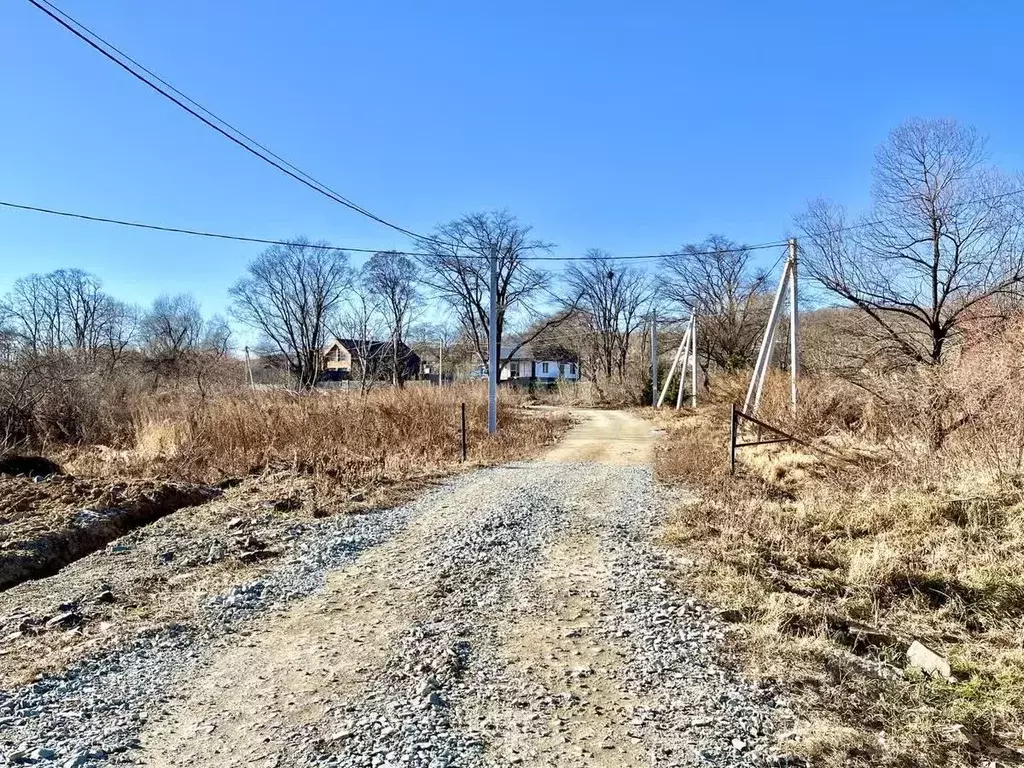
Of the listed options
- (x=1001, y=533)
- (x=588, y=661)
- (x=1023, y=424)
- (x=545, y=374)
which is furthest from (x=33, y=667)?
(x=545, y=374)

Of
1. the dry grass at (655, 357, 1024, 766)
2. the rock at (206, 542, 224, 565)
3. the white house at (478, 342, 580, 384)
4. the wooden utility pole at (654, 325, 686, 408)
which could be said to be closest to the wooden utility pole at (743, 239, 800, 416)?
the dry grass at (655, 357, 1024, 766)

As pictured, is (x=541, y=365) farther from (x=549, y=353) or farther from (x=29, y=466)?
(x=29, y=466)

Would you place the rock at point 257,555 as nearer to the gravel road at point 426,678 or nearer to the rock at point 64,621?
the gravel road at point 426,678

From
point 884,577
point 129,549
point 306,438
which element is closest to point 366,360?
point 306,438

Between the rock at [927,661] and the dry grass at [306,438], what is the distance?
792cm

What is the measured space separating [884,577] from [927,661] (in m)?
1.52

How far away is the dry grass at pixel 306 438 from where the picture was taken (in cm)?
1209

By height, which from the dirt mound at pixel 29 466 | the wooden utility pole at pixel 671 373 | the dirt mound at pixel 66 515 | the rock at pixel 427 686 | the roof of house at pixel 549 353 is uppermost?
the roof of house at pixel 549 353

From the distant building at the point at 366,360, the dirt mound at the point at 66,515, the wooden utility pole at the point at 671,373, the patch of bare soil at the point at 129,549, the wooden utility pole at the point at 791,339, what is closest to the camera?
the patch of bare soil at the point at 129,549

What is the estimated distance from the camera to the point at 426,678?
141 inches

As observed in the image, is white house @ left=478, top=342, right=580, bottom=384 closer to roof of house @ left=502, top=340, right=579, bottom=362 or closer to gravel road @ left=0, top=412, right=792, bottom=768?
roof of house @ left=502, top=340, right=579, bottom=362

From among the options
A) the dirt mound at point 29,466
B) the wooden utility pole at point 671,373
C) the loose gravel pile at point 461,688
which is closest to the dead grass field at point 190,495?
the dirt mound at point 29,466

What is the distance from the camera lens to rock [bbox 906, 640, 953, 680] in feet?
12.5

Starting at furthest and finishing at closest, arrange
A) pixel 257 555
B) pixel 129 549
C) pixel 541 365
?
pixel 541 365 → pixel 129 549 → pixel 257 555
